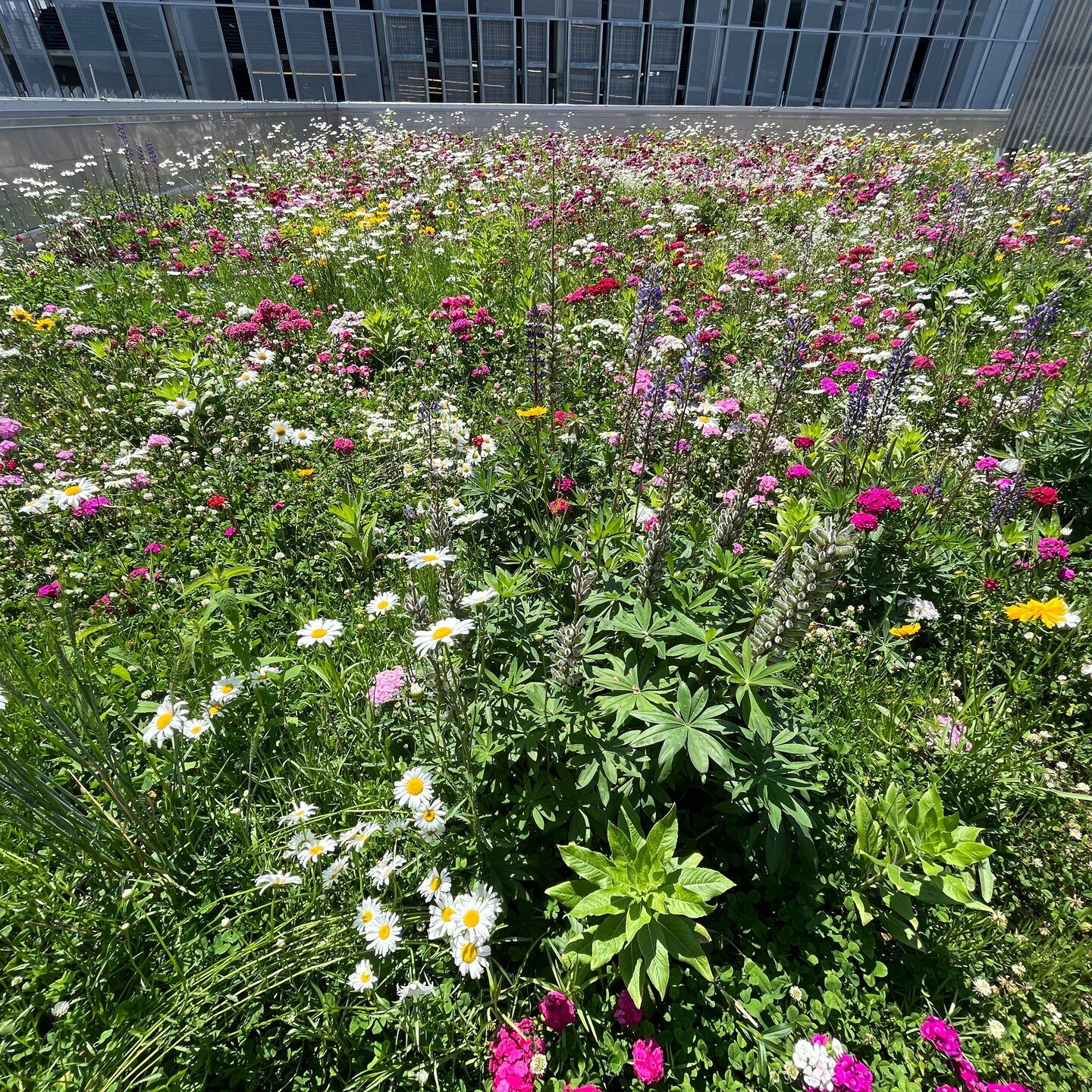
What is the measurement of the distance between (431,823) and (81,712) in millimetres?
1033

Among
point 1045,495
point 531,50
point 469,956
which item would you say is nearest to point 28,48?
point 531,50

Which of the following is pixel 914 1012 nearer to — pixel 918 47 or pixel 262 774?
pixel 262 774

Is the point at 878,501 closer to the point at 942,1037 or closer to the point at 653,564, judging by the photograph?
the point at 653,564

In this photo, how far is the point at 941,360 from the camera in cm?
453

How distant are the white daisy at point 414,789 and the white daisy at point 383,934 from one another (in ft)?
0.93

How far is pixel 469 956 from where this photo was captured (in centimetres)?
155

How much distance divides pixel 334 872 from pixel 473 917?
42 cm

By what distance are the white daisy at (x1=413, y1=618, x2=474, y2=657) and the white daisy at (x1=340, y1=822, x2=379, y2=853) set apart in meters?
0.56

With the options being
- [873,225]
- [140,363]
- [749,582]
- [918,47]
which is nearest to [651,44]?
[918,47]

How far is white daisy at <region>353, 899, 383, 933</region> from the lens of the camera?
1567mm

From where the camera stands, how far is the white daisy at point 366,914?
1567 mm

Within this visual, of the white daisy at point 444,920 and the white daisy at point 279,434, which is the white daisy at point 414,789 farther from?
the white daisy at point 279,434

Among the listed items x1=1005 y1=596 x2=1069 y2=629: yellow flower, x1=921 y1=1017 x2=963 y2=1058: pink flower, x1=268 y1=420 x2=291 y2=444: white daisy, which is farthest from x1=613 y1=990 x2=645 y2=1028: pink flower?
x1=268 y1=420 x2=291 y2=444: white daisy

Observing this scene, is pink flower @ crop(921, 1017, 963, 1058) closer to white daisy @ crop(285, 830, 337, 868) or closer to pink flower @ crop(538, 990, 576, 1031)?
pink flower @ crop(538, 990, 576, 1031)
